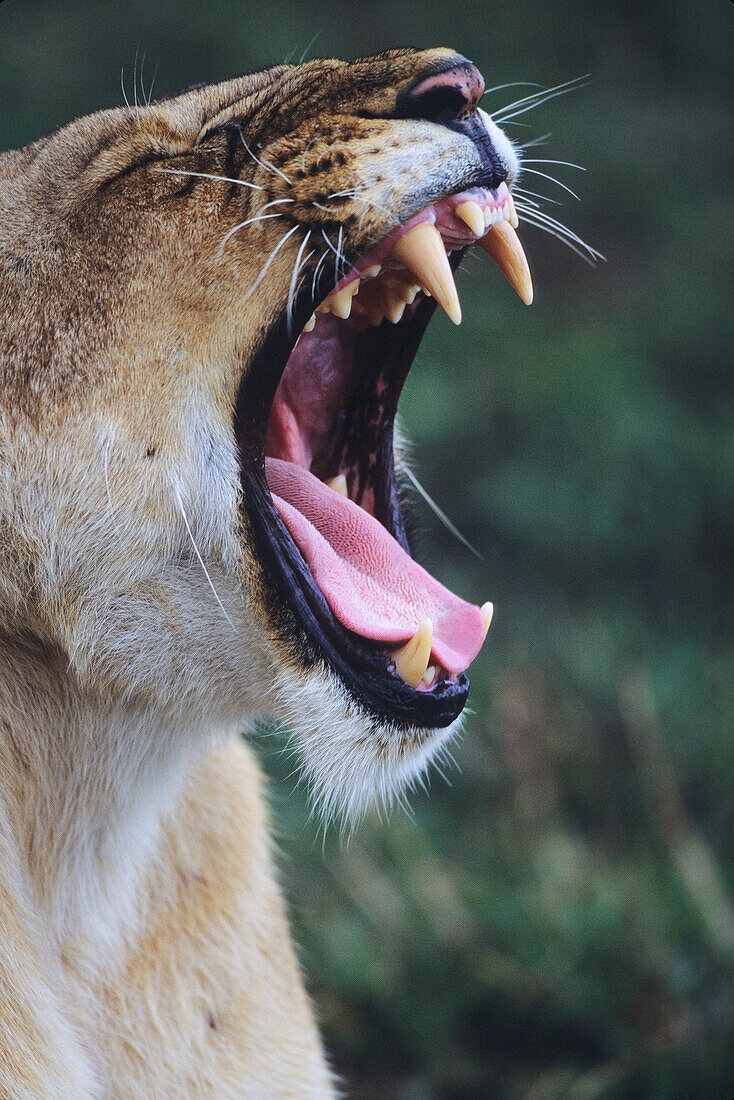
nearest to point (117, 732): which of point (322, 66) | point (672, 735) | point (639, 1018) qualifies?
point (322, 66)

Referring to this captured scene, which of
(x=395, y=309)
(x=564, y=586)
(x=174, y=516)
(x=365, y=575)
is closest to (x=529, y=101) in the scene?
(x=564, y=586)

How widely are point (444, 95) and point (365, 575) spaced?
741mm

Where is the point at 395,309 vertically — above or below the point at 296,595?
above

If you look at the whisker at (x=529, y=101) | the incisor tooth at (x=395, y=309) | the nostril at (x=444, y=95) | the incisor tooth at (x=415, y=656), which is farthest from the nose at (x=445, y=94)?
the incisor tooth at (x=415, y=656)

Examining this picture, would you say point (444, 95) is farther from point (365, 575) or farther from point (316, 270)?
point (365, 575)

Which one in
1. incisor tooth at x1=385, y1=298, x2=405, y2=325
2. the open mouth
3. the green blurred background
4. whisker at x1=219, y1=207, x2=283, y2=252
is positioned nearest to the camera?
whisker at x1=219, y1=207, x2=283, y2=252

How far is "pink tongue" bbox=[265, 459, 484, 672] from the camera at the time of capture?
1.91 metres

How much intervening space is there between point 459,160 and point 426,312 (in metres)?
0.44

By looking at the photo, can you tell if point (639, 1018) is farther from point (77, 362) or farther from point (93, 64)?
point (93, 64)

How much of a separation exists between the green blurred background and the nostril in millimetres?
1554

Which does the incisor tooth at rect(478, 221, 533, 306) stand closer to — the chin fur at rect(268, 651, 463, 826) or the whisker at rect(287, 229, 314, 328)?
the whisker at rect(287, 229, 314, 328)

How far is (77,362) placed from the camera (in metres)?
1.73

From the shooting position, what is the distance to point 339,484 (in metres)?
2.23

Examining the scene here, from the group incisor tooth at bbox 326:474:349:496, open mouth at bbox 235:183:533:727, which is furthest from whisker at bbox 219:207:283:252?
incisor tooth at bbox 326:474:349:496
